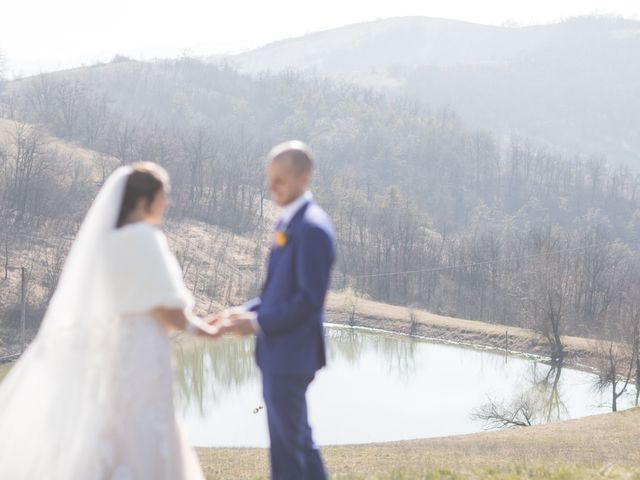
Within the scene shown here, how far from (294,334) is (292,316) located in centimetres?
14

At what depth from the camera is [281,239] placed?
495 centimetres

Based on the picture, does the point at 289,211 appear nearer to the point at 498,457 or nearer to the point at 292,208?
the point at 292,208

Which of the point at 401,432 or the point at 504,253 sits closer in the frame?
the point at 401,432

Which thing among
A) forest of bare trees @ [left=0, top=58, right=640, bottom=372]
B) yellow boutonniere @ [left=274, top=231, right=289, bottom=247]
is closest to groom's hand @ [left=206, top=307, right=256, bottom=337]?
yellow boutonniere @ [left=274, top=231, right=289, bottom=247]

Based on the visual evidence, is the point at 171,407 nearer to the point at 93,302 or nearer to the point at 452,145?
the point at 93,302

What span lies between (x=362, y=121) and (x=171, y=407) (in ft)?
480

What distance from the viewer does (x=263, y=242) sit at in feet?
267

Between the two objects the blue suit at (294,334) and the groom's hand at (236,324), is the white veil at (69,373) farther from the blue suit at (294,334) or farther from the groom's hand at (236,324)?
the blue suit at (294,334)

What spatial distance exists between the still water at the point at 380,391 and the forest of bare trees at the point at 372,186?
494cm

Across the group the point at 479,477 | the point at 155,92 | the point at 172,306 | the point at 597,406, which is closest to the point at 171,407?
the point at 172,306

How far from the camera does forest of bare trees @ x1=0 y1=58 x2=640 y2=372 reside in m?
68.8

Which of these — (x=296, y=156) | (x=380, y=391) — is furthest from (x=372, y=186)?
(x=296, y=156)

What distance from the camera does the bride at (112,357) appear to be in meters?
4.98

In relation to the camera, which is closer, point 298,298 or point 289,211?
point 298,298
